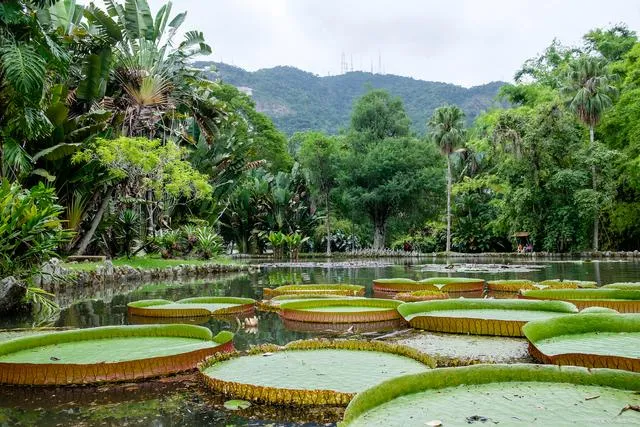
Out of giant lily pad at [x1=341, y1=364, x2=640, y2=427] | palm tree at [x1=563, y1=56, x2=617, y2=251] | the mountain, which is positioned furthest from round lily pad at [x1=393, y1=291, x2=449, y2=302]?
the mountain

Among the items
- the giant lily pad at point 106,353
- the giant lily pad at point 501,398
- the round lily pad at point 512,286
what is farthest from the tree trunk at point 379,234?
the giant lily pad at point 501,398

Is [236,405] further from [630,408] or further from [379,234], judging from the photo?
[379,234]

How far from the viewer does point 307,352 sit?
4.11 meters

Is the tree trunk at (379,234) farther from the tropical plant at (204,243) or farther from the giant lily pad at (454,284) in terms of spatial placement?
the giant lily pad at (454,284)

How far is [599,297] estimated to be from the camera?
279 inches

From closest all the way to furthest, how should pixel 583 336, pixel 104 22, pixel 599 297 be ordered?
pixel 583 336 < pixel 599 297 < pixel 104 22

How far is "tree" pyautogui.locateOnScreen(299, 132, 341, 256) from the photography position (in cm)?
4250

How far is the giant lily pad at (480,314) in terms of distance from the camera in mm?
5133

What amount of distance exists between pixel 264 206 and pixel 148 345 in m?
32.3

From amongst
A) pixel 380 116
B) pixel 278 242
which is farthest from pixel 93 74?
pixel 380 116

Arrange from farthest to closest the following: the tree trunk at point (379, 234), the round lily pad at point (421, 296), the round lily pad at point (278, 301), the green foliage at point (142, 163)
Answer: the tree trunk at point (379, 234)
the green foliage at point (142, 163)
the round lily pad at point (421, 296)
the round lily pad at point (278, 301)

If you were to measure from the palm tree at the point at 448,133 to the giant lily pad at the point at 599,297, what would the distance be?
1194 inches

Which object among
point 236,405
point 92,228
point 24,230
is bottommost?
point 236,405

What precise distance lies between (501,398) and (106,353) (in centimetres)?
303
